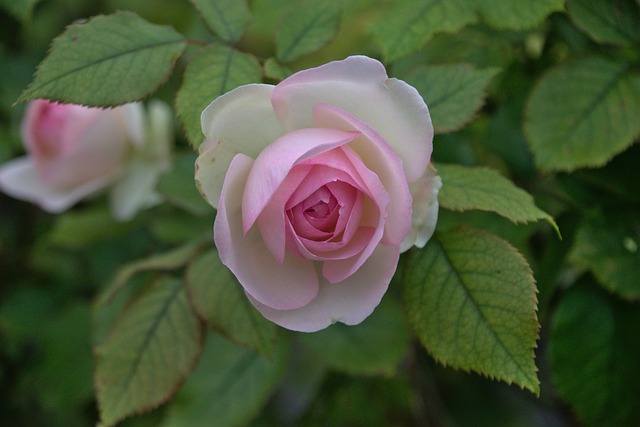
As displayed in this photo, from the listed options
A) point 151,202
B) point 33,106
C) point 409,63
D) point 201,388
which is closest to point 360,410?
point 201,388

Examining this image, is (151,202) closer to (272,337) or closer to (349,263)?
(272,337)

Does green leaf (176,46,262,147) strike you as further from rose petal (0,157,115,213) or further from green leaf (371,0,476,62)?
rose petal (0,157,115,213)

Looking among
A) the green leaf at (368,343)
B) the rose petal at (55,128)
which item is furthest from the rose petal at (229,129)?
the rose petal at (55,128)

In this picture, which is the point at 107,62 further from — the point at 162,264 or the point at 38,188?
the point at 38,188

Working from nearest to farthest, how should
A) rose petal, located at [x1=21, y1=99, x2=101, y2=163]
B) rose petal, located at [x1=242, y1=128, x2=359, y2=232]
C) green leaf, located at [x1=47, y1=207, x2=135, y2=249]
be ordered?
rose petal, located at [x1=242, y1=128, x2=359, y2=232]
rose petal, located at [x1=21, y1=99, x2=101, y2=163]
green leaf, located at [x1=47, y1=207, x2=135, y2=249]

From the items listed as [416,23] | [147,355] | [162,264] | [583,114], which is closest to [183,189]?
[162,264]

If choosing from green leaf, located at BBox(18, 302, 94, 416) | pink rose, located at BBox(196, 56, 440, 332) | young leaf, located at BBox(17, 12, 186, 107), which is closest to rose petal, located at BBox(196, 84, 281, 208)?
pink rose, located at BBox(196, 56, 440, 332)
